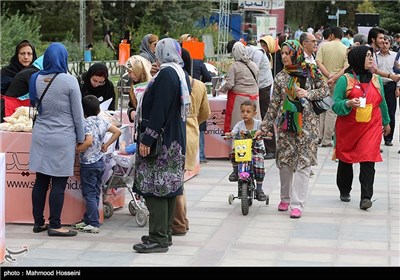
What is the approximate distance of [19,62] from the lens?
995cm

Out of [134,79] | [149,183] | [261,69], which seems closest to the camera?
[149,183]

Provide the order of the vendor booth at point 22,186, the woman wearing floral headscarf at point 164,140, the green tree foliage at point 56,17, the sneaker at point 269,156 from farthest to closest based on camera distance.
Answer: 1. the green tree foliage at point 56,17
2. the sneaker at point 269,156
3. the vendor booth at point 22,186
4. the woman wearing floral headscarf at point 164,140

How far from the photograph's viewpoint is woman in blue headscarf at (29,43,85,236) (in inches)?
295

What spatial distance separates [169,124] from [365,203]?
307 centimetres

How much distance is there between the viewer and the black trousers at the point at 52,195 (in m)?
7.68

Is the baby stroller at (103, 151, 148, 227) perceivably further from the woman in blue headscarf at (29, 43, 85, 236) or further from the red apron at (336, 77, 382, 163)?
the red apron at (336, 77, 382, 163)

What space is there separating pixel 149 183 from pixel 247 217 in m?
2.04

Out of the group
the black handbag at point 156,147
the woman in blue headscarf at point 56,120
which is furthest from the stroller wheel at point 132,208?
the black handbag at point 156,147

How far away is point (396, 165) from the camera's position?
Answer: 12625mm

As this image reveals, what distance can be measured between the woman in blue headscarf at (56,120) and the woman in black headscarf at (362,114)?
2.92 metres

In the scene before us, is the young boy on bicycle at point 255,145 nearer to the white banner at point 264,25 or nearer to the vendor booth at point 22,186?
the vendor booth at point 22,186

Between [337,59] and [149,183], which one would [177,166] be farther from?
[337,59]

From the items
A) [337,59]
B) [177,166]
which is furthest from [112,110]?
[337,59]

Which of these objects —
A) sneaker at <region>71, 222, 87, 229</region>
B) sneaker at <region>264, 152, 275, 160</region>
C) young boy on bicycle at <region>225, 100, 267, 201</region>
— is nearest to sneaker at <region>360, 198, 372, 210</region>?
young boy on bicycle at <region>225, 100, 267, 201</region>
